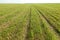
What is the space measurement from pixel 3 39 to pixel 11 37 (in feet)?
2.71

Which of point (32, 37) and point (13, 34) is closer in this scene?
point (32, 37)

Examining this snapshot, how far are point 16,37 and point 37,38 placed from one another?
1638 mm

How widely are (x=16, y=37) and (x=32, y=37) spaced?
1.25 meters

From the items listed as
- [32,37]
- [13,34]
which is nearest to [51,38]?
[32,37]

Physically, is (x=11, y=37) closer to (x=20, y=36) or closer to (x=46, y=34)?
(x=20, y=36)

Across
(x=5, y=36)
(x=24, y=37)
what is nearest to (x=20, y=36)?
(x=24, y=37)

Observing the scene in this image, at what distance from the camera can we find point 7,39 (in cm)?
1184

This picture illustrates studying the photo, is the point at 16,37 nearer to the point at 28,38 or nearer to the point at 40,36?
the point at 28,38

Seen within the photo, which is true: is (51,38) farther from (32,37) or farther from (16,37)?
(16,37)

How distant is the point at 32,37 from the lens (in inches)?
483

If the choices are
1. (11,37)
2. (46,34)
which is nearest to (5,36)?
(11,37)

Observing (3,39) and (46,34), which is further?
(46,34)

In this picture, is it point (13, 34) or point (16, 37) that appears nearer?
point (16, 37)

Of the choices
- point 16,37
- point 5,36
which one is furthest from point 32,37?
point 5,36
